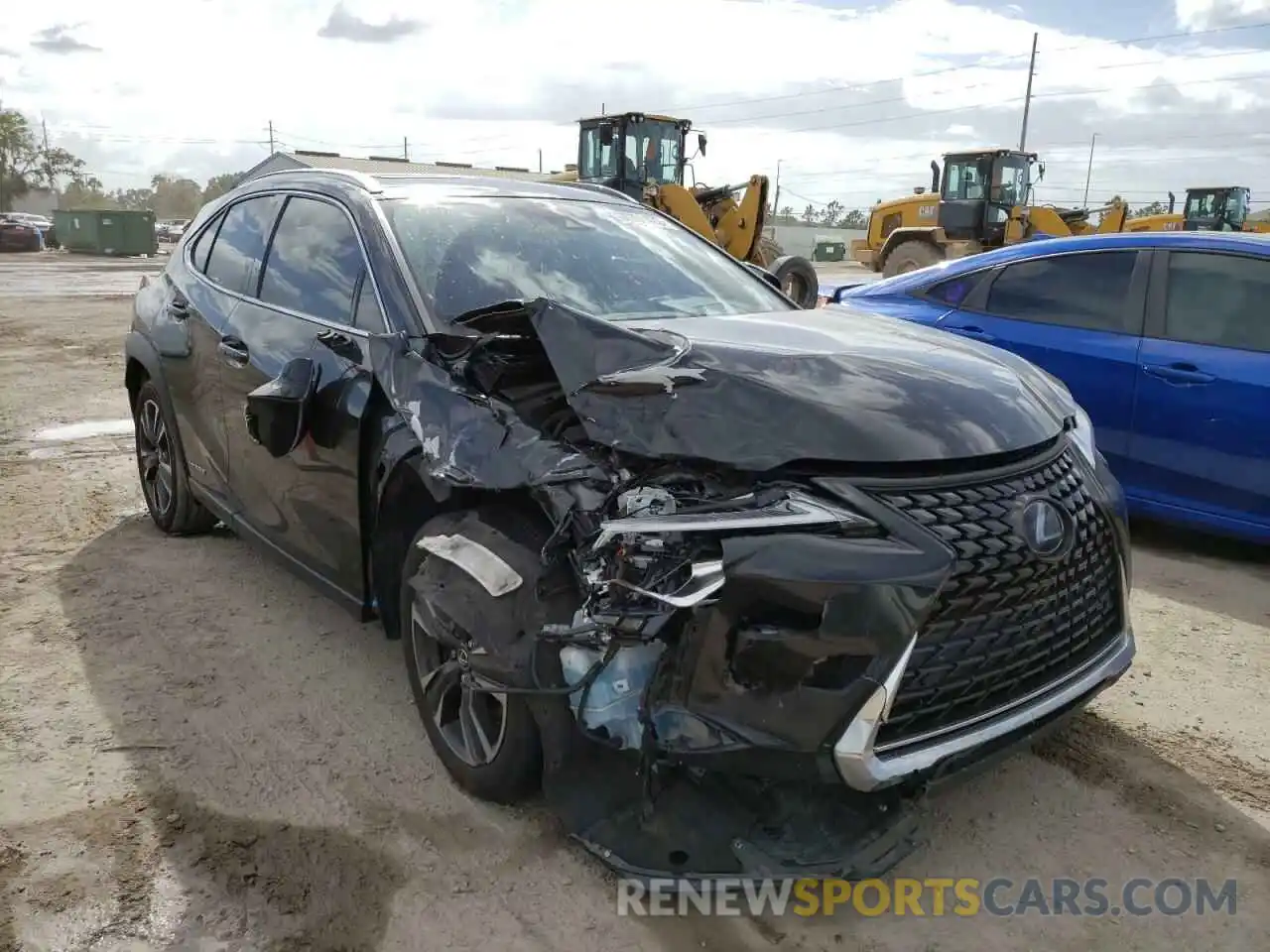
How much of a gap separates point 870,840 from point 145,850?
6.06 ft

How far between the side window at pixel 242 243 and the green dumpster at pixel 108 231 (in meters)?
39.0

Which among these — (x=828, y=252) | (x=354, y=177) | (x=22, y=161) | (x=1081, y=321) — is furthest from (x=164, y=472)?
(x=22, y=161)

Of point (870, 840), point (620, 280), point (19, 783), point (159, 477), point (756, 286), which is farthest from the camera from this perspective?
point (159, 477)

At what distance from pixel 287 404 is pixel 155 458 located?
2.21 meters

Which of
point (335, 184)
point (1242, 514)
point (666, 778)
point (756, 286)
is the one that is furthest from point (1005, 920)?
point (335, 184)

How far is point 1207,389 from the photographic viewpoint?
4.52m

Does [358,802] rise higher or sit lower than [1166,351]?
lower

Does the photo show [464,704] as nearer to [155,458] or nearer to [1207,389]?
[155,458]

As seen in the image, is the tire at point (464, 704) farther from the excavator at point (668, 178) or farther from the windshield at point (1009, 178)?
the windshield at point (1009, 178)

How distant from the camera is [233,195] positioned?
15.1 ft

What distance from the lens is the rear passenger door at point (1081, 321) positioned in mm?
4840

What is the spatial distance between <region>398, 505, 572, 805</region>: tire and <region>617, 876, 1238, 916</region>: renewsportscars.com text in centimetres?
41

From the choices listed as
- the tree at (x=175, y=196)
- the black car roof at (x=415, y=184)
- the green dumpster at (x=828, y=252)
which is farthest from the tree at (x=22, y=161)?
the black car roof at (x=415, y=184)

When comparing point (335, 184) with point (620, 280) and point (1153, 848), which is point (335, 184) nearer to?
point (620, 280)
